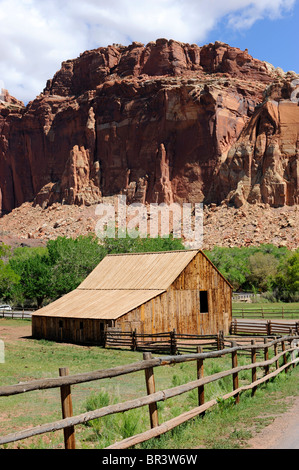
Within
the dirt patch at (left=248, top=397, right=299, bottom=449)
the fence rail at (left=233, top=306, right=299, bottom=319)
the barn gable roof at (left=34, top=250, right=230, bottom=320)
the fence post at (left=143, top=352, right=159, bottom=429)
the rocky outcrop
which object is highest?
the rocky outcrop

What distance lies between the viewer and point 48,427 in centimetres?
590

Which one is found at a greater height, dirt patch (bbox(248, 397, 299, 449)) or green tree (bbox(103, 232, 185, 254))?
green tree (bbox(103, 232, 185, 254))

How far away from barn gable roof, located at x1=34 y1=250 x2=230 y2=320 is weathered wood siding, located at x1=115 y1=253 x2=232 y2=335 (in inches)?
17.2

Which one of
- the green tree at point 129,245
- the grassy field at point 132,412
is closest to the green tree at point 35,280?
the green tree at point 129,245

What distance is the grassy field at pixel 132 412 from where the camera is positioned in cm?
777

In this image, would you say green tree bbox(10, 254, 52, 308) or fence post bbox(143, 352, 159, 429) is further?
green tree bbox(10, 254, 52, 308)

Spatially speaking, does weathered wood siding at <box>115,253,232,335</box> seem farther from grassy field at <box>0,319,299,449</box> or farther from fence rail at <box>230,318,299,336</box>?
grassy field at <box>0,319,299,449</box>

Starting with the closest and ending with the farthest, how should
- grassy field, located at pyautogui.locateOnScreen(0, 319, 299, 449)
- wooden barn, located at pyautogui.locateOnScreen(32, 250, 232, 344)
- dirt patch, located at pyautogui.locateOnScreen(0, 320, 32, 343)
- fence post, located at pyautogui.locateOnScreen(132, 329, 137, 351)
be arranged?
grassy field, located at pyautogui.locateOnScreen(0, 319, 299, 449), fence post, located at pyautogui.locateOnScreen(132, 329, 137, 351), wooden barn, located at pyautogui.locateOnScreen(32, 250, 232, 344), dirt patch, located at pyautogui.locateOnScreen(0, 320, 32, 343)

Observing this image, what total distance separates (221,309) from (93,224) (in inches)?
3221

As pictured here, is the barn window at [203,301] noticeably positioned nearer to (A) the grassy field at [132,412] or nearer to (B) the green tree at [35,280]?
(A) the grassy field at [132,412]

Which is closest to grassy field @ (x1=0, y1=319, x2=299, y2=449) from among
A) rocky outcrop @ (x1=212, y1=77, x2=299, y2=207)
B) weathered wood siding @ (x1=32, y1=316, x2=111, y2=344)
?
weathered wood siding @ (x1=32, y1=316, x2=111, y2=344)

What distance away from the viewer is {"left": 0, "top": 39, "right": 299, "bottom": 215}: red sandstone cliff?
318 ft

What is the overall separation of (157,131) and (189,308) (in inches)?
3647

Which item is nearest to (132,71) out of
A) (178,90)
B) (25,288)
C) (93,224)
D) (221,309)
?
(178,90)
